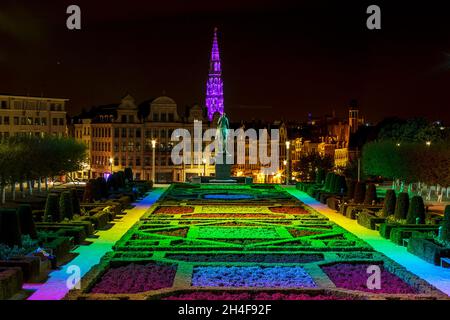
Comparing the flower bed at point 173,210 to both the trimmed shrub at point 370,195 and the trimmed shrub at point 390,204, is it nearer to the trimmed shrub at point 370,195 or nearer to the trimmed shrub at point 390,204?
the trimmed shrub at point 370,195

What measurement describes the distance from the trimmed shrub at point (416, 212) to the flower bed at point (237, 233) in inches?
207

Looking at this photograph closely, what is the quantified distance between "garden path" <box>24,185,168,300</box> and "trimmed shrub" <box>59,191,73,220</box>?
172cm

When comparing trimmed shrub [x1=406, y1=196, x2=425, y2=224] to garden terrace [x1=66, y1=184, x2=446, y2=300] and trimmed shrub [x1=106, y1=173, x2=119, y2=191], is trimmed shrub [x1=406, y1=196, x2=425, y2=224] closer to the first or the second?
garden terrace [x1=66, y1=184, x2=446, y2=300]

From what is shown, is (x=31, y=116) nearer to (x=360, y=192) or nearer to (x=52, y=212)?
(x=360, y=192)

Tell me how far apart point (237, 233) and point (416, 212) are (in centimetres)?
691

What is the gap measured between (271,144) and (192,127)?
1772 cm

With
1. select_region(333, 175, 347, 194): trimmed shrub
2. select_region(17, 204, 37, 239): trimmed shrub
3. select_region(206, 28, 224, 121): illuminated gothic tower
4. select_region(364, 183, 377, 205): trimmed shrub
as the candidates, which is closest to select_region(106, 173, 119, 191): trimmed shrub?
select_region(333, 175, 347, 194): trimmed shrub

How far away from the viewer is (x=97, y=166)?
102562 millimetres

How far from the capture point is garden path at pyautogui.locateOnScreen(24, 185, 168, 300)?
1720 cm

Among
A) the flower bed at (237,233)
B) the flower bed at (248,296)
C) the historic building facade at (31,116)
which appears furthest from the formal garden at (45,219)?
the historic building facade at (31,116)

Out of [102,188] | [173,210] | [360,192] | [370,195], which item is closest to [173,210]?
[173,210]
